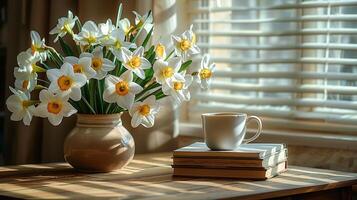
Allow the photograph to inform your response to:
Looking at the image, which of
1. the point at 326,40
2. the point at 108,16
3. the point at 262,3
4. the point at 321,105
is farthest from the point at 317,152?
the point at 108,16

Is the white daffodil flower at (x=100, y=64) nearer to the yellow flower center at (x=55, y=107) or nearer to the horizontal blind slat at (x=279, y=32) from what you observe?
the yellow flower center at (x=55, y=107)

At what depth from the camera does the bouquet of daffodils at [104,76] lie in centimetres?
184

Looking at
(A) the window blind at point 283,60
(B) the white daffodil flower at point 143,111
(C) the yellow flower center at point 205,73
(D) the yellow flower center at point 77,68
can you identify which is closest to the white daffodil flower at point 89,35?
(D) the yellow flower center at point 77,68

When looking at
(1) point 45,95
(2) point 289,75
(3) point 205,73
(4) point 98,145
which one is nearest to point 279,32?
(2) point 289,75

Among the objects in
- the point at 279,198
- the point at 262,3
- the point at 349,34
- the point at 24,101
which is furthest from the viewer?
the point at 262,3

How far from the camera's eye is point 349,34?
222 centimetres

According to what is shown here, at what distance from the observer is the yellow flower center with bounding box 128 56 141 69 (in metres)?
1.89

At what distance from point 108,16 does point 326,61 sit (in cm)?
71

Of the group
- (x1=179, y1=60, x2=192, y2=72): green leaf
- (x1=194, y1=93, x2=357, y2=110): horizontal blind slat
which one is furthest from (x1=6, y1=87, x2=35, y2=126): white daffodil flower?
(x1=194, y1=93, x2=357, y2=110): horizontal blind slat

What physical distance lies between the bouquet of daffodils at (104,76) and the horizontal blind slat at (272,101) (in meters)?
0.40

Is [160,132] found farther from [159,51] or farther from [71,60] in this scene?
[71,60]

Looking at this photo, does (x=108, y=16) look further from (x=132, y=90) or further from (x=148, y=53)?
(x=132, y=90)

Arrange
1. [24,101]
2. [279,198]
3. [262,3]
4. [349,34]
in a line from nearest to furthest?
[279,198] < [24,101] < [349,34] < [262,3]

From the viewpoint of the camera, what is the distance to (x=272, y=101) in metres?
2.40
